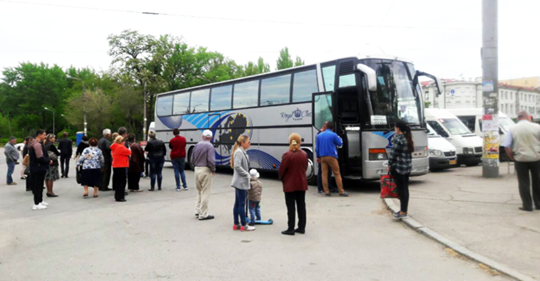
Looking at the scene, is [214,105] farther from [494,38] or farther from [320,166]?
[494,38]

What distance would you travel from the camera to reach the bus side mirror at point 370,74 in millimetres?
10852

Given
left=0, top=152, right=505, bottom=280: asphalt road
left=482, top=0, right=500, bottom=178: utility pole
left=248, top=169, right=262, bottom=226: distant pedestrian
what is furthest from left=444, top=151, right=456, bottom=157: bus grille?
left=248, top=169, right=262, bottom=226: distant pedestrian

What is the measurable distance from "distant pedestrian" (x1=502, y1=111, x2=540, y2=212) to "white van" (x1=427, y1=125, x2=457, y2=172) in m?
7.33

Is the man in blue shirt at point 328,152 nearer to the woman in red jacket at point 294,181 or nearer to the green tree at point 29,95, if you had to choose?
the woman in red jacket at point 294,181

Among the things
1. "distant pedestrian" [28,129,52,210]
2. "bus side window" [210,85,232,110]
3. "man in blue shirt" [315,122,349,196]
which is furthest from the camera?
"bus side window" [210,85,232,110]

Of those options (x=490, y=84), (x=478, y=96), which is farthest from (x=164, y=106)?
(x=478, y=96)

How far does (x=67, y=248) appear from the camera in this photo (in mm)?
6676

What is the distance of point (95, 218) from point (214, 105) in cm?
960

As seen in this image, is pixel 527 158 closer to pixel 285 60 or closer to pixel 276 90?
pixel 276 90

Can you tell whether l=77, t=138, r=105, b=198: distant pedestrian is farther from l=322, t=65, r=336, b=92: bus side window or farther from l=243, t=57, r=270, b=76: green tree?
l=243, t=57, r=270, b=76: green tree

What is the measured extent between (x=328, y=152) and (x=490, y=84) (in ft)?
20.8

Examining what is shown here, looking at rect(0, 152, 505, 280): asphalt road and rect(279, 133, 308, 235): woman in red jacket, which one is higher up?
rect(279, 133, 308, 235): woman in red jacket

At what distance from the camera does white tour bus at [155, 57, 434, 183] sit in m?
11.8

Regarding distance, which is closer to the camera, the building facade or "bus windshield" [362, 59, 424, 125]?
"bus windshield" [362, 59, 424, 125]
